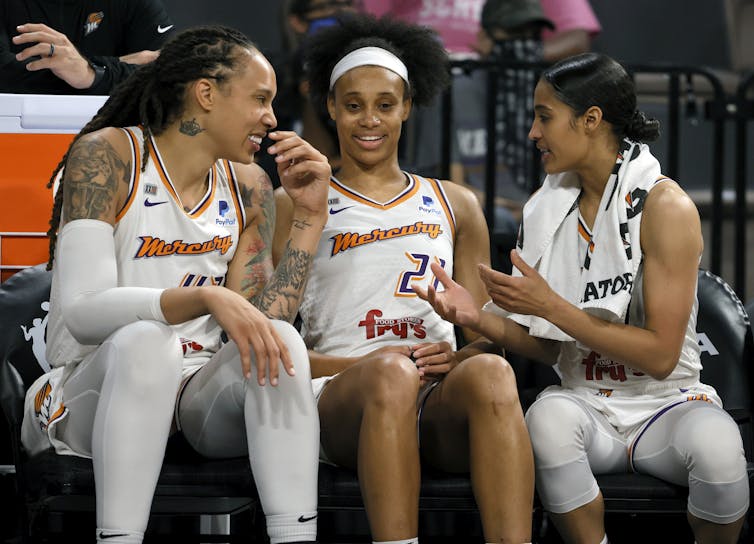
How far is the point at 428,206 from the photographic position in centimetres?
314

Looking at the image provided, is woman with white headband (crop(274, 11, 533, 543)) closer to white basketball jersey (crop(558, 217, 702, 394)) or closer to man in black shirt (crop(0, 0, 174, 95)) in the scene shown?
white basketball jersey (crop(558, 217, 702, 394))

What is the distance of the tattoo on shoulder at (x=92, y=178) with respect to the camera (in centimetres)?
264

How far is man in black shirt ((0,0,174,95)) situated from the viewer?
3.32m

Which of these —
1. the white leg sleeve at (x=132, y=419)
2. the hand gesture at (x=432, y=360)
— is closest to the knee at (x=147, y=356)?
the white leg sleeve at (x=132, y=419)

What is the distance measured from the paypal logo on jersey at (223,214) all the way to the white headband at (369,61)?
496 mm

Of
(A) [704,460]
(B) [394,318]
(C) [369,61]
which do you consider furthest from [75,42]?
(A) [704,460]

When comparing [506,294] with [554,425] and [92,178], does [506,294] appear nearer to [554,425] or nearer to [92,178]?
[554,425]

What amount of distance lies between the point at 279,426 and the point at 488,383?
1.46 ft

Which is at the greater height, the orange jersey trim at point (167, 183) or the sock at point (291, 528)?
the orange jersey trim at point (167, 183)

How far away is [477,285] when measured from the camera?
313 cm

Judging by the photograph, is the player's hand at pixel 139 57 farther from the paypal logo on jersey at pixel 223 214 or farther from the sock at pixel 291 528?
the sock at pixel 291 528

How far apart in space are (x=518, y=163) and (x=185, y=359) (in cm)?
249

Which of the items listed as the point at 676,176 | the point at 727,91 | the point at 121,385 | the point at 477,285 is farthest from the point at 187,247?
the point at 727,91

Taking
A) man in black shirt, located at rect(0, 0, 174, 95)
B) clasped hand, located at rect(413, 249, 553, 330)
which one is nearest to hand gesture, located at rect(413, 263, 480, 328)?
clasped hand, located at rect(413, 249, 553, 330)
